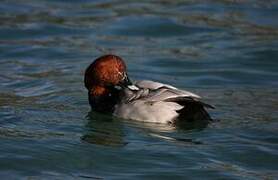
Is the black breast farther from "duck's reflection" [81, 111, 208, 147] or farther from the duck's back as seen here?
the duck's back

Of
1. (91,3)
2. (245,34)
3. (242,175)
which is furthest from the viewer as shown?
(91,3)

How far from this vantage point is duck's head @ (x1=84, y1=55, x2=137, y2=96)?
1020 centimetres

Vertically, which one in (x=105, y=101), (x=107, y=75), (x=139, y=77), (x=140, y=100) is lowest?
(x=139, y=77)

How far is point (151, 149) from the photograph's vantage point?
8.79 m

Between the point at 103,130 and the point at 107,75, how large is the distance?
2.87 feet

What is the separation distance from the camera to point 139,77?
12195mm

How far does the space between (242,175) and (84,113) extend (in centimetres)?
258

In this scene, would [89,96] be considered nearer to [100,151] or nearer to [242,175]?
[100,151]

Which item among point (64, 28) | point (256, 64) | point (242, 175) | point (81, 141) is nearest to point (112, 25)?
point (64, 28)

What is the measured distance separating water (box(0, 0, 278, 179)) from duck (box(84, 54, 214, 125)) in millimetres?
131

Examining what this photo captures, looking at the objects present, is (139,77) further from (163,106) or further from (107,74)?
(163,106)

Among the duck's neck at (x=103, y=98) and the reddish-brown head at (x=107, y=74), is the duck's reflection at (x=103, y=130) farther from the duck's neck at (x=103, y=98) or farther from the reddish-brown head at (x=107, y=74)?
the reddish-brown head at (x=107, y=74)

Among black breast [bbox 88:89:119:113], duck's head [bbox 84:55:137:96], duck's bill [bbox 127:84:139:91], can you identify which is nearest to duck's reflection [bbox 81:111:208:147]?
black breast [bbox 88:89:119:113]

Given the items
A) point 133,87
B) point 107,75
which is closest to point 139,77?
point 107,75
